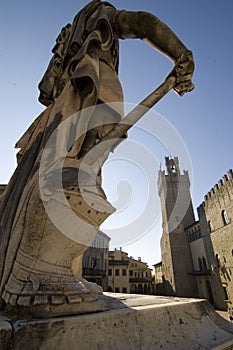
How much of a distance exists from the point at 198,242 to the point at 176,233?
3525mm

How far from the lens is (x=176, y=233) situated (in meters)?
28.2

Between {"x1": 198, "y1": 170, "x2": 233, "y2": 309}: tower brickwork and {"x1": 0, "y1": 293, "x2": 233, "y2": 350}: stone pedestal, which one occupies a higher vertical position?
{"x1": 198, "y1": 170, "x2": 233, "y2": 309}: tower brickwork

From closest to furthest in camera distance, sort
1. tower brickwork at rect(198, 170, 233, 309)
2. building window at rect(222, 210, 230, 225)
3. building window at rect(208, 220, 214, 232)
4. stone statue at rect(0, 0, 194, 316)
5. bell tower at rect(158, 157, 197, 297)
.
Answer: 1. stone statue at rect(0, 0, 194, 316)
2. tower brickwork at rect(198, 170, 233, 309)
3. building window at rect(222, 210, 230, 225)
4. building window at rect(208, 220, 214, 232)
5. bell tower at rect(158, 157, 197, 297)

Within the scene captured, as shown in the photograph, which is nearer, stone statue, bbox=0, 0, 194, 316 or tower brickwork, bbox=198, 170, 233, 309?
stone statue, bbox=0, 0, 194, 316

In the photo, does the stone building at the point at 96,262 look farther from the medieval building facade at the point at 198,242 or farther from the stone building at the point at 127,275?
the stone building at the point at 127,275

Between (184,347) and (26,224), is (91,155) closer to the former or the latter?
(26,224)

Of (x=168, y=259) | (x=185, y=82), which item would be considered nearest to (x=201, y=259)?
(x=168, y=259)

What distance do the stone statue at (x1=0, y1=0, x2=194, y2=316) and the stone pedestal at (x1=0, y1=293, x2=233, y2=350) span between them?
136 mm

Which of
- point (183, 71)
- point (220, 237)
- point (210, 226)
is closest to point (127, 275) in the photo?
point (210, 226)

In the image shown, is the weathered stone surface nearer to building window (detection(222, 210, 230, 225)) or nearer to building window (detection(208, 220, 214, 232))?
building window (detection(222, 210, 230, 225))

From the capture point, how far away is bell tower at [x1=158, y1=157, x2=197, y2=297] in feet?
82.0

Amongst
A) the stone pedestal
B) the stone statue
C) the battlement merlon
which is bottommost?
the stone pedestal

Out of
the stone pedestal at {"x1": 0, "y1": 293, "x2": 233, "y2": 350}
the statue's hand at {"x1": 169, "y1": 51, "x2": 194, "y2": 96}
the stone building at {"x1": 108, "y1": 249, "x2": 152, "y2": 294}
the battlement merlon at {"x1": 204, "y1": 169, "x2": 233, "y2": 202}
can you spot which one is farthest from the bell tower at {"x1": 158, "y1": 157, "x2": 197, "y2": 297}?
the stone pedestal at {"x1": 0, "y1": 293, "x2": 233, "y2": 350}

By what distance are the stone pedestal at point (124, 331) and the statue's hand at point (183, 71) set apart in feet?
5.85
